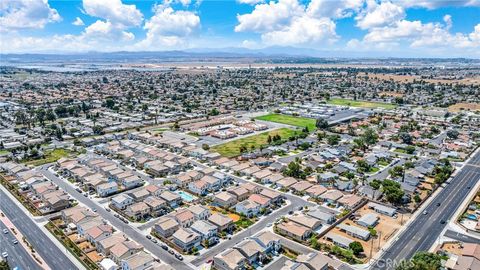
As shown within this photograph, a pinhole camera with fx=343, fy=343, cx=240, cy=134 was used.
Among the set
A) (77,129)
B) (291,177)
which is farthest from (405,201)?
(77,129)

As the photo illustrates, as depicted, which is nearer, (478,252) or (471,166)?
(478,252)

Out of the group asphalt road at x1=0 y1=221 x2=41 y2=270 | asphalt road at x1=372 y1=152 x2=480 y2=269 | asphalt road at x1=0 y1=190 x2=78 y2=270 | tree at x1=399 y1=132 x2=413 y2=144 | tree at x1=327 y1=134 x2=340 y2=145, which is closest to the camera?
asphalt road at x1=0 y1=221 x2=41 y2=270

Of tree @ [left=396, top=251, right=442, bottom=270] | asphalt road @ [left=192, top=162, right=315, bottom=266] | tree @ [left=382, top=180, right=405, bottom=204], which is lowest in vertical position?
asphalt road @ [left=192, top=162, right=315, bottom=266]

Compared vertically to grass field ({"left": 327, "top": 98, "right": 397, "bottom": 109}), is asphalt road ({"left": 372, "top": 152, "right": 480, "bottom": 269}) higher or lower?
lower

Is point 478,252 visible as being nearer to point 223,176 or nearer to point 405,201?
point 405,201

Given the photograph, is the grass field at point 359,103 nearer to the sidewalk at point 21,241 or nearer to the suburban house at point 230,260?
the suburban house at point 230,260

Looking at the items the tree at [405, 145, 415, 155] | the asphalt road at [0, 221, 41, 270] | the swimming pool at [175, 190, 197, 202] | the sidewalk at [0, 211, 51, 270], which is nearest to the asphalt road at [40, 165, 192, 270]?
the sidewalk at [0, 211, 51, 270]

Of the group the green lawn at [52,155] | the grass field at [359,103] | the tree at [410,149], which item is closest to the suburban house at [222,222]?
the green lawn at [52,155]

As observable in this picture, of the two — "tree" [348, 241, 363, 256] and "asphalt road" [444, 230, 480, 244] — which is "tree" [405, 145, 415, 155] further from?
"tree" [348, 241, 363, 256]
